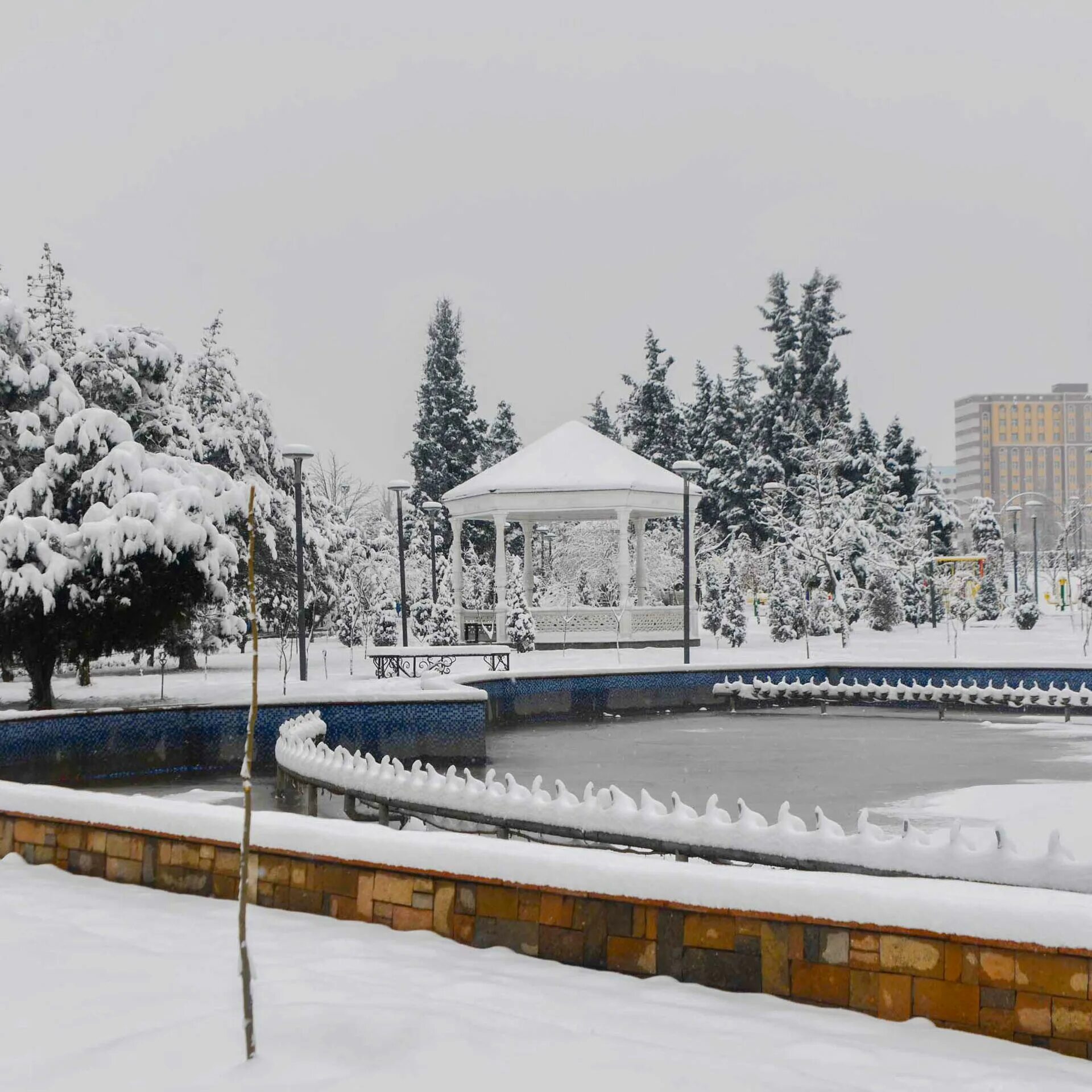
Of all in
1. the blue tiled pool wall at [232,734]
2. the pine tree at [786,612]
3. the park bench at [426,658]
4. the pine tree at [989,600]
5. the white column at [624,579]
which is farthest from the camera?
the pine tree at [989,600]

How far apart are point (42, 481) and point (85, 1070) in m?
15.3

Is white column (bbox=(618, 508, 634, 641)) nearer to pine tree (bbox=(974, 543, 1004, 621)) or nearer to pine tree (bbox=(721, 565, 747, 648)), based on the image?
pine tree (bbox=(721, 565, 747, 648))

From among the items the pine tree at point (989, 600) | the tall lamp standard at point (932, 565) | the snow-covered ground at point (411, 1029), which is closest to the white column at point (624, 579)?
the tall lamp standard at point (932, 565)

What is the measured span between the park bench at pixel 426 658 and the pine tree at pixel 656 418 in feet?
106

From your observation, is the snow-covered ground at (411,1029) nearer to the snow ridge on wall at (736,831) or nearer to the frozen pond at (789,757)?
the snow ridge on wall at (736,831)

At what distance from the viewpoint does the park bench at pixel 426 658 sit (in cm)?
2419

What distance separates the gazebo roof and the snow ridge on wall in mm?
22355

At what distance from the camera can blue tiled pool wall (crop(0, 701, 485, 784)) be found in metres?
15.1

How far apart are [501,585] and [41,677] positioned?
16455mm

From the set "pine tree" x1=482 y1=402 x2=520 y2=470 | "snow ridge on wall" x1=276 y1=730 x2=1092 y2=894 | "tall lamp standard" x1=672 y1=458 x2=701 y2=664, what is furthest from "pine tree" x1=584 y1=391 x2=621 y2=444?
"snow ridge on wall" x1=276 y1=730 x2=1092 y2=894

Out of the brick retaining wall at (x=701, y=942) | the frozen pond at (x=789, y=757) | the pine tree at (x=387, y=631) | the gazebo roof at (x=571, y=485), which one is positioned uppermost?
the gazebo roof at (x=571, y=485)

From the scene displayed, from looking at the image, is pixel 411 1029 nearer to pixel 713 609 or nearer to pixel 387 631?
pixel 387 631

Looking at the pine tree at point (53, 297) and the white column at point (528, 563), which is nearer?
the pine tree at point (53, 297)

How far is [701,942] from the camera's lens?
4988mm
